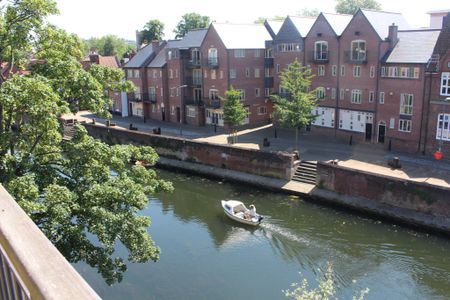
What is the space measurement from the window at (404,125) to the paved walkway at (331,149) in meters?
2.06

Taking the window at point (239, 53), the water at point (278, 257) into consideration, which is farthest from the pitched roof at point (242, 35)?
the water at point (278, 257)

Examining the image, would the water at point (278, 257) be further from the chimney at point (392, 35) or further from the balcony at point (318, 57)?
the balcony at point (318, 57)

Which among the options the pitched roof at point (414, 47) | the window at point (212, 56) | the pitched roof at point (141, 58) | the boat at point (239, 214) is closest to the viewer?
the boat at point (239, 214)

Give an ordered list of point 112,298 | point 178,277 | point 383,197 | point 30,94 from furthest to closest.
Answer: point 383,197 → point 178,277 → point 112,298 → point 30,94

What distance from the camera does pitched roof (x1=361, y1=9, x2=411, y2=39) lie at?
122 ft

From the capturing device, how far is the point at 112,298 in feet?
60.4

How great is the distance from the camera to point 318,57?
41562 millimetres

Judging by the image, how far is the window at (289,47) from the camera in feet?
142

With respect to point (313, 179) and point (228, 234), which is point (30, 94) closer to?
point (228, 234)

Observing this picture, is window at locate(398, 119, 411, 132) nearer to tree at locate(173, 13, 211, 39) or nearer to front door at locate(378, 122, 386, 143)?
front door at locate(378, 122, 386, 143)

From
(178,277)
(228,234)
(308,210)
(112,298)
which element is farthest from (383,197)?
(112,298)

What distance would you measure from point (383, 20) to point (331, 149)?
12411 mm

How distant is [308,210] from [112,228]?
1737 cm

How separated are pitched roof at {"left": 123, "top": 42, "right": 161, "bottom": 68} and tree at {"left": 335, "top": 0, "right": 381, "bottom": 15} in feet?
163
